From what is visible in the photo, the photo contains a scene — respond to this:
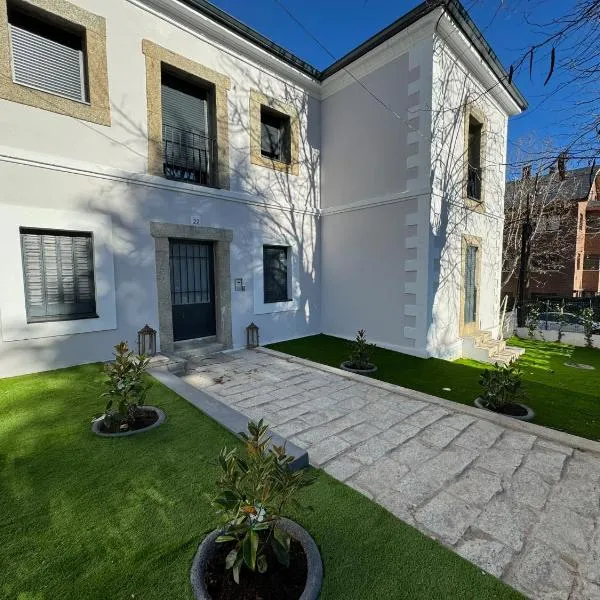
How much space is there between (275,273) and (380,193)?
321 centimetres

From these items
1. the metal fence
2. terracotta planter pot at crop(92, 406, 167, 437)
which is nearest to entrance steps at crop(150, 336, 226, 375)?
terracotta planter pot at crop(92, 406, 167, 437)

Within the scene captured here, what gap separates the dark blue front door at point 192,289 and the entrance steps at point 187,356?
7.0 inches

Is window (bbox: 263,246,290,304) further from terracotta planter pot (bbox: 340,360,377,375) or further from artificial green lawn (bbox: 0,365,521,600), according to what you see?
artificial green lawn (bbox: 0,365,521,600)

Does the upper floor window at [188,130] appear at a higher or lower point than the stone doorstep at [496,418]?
higher

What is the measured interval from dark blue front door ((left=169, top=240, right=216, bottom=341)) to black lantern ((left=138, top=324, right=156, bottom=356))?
777 millimetres

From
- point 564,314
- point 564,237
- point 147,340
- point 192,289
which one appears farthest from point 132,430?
point 564,237

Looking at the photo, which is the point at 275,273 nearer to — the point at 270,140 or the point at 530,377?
the point at 270,140

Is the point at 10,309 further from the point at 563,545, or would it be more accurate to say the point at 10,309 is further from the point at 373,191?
the point at 373,191

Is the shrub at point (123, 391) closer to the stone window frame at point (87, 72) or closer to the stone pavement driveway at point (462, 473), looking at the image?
the stone pavement driveway at point (462, 473)

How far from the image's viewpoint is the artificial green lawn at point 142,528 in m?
1.69

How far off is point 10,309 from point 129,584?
182 inches

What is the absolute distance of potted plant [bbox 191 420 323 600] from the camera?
1.52m

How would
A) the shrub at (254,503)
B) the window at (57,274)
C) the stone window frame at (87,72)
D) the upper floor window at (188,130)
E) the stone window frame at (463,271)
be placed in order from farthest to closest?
the stone window frame at (463,271)
the upper floor window at (188,130)
the window at (57,274)
the stone window frame at (87,72)
the shrub at (254,503)

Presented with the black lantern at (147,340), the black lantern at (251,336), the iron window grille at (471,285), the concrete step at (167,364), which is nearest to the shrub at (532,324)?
the iron window grille at (471,285)
